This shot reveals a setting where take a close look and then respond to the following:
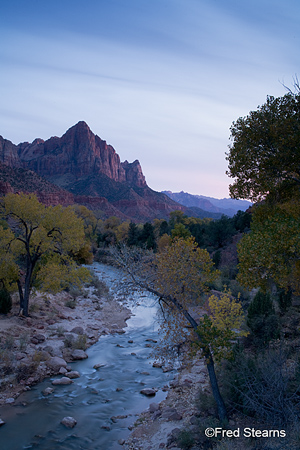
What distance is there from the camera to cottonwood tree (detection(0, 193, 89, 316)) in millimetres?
15391

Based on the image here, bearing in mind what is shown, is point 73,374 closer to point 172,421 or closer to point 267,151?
point 172,421

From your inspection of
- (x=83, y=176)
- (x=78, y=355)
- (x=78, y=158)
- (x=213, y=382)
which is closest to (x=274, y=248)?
(x=213, y=382)

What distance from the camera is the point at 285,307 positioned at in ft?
51.0

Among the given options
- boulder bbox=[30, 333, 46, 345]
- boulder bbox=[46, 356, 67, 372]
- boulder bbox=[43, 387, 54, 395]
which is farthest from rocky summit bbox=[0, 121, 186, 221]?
boulder bbox=[43, 387, 54, 395]

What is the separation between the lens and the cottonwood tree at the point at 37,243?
50.5ft

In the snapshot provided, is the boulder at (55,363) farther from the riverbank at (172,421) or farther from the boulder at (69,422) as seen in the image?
the riverbank at (172,421)

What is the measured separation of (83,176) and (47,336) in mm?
146171

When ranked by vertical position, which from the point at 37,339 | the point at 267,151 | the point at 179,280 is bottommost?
→ the point at 37,339

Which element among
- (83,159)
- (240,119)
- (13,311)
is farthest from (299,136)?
(83,159)

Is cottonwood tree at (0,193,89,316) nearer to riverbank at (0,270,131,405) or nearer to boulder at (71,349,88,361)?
riverbank at (0,270,131,405)

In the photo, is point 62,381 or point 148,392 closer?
point 148,392

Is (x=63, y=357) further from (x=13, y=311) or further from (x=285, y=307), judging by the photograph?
(x=285, y=307)

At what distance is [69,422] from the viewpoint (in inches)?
369

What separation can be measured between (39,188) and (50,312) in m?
59.6
